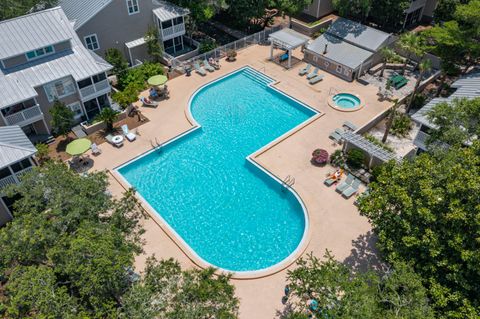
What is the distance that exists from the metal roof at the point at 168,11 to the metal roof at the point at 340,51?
1496 cm

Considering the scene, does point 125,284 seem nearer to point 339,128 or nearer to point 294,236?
point 294,236

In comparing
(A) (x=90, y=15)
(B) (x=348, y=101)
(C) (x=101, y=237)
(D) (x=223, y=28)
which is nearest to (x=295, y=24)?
(D) (x=223, y=28)

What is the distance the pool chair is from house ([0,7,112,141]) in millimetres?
22876

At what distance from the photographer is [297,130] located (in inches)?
1315

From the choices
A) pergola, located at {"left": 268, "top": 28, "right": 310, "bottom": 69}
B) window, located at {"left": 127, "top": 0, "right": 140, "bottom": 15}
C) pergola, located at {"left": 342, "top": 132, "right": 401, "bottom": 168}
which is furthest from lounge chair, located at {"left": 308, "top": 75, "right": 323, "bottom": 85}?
window, located at {"left": 127, "top": 0, "right": 140, "bottom": 15}

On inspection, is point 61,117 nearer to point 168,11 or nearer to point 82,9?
point 82,9

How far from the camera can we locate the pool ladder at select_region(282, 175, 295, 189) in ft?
92.8

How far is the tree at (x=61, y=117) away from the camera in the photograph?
2983 cm

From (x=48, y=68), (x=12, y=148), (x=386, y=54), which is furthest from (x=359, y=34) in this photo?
(x=12, y=148)

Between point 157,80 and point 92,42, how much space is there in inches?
317

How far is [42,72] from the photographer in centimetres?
3042

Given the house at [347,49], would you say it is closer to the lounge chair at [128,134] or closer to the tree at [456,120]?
the tree at [456,120]

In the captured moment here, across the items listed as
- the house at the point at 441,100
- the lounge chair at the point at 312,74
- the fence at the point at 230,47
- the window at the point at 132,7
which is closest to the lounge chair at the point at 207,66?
the fence at the point at 230,47

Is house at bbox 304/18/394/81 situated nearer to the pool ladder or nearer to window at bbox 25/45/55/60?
the pool ladder
